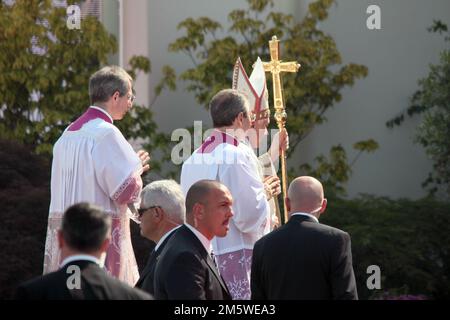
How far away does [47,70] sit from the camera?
1341cm

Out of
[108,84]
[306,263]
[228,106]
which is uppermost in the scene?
[108,84]

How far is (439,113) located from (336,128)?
4.54 feet

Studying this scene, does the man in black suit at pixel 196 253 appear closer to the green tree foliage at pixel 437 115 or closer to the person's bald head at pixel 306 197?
the person's bald head at pixel 306 197

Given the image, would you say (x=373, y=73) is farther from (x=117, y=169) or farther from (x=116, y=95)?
(x=117, y=169)

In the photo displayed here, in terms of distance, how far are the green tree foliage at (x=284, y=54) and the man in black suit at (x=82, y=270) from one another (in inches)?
340

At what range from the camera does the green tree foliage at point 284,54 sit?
13688 millimetres

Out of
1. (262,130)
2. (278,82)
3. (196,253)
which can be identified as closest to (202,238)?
(196,253)

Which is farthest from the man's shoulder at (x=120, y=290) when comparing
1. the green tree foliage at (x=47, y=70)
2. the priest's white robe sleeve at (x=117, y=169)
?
the green tree foliage at (x=47, y=70)

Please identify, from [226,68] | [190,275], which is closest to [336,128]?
[226,68]

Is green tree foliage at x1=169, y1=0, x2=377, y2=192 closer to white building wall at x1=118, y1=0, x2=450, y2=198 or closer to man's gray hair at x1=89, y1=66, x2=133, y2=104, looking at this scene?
white building wall at x1=118, y1=0, x2=450, y2=198

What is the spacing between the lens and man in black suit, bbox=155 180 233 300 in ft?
18.7

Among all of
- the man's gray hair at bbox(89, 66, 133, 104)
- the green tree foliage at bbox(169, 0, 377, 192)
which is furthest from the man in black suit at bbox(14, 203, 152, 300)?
the green tree foliage at bbox(169, 0, 377, 192)

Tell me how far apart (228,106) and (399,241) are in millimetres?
4538
